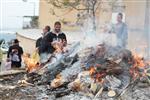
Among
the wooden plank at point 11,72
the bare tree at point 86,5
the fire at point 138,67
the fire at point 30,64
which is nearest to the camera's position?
the fire at point 138,67

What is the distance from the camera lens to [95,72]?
757 cm

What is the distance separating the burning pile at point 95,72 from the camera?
7.27 m

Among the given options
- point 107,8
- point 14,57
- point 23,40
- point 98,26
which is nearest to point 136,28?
point 98,26

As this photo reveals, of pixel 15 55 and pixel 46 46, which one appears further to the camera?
pixel 15 55

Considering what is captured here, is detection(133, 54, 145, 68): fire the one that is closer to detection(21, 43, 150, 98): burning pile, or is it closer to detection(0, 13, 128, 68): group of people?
detection(21, 43, 150, 98): burning pile

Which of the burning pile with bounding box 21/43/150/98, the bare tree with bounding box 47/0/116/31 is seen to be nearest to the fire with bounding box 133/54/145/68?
the burning pile with bounding box 21/43/150/98

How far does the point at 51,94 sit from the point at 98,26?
286 inches

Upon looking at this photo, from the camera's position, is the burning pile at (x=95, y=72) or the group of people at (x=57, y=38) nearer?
the burning pile at (x=95, y=72)

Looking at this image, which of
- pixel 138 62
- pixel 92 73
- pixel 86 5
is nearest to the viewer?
pixel 92 73

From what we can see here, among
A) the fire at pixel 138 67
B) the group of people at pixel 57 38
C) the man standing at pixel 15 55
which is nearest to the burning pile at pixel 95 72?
the fire at pixel 138 67

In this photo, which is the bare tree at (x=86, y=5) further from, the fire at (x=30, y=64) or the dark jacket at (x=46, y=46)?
the fire at (x=30, y=64)

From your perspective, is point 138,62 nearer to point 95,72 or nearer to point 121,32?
point 95,72

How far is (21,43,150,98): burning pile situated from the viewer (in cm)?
727

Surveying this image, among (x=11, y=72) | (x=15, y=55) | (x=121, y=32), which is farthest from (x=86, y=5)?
(x=11, y=72)
